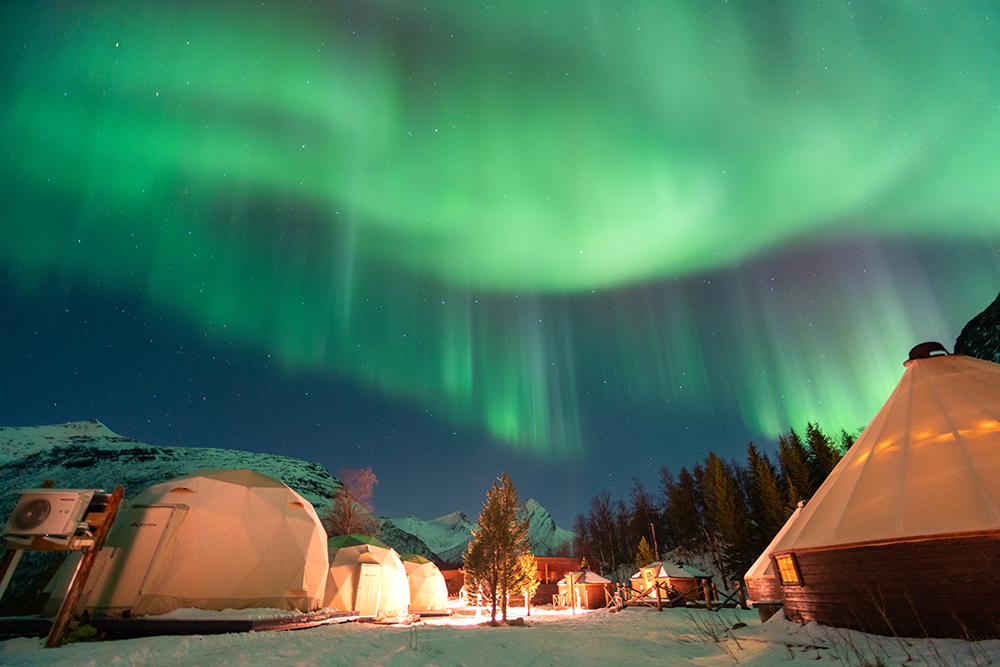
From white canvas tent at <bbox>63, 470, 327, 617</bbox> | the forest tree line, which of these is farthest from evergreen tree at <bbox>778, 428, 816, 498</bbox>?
white canvas tent at <bbox>63, 470, 327, 617</bbox>

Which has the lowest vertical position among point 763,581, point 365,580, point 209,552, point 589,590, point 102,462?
point 589,590

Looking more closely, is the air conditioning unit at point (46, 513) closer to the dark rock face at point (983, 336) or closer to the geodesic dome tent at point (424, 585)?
the geodesic dome tent at point (424, 585)

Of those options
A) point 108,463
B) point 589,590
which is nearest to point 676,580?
point 589,590

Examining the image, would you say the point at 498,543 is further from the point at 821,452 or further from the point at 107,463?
the point at 107,463

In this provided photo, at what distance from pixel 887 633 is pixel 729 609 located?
24.8 m

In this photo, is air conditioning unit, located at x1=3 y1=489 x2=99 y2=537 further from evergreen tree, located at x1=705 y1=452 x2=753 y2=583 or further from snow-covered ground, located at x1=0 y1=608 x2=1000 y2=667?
evergreen tree, located at x1=705 y1=452 x2=753 y2=583

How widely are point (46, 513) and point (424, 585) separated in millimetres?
29238

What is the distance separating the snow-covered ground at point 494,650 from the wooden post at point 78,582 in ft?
1.18

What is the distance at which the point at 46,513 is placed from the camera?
9.50 metres

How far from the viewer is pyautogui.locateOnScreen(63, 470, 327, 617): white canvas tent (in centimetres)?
1224

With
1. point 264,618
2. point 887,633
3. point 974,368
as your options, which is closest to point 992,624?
point 887,633

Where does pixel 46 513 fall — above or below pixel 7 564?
above

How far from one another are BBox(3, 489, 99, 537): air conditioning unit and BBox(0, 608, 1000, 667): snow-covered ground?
2.31 meters

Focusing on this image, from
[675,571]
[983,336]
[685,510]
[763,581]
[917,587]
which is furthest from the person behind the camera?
[685,510]
